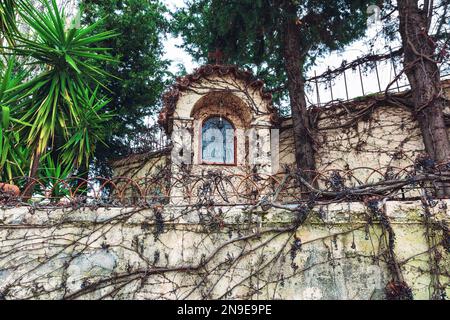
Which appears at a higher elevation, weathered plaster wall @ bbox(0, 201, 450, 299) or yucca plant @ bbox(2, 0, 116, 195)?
yucca plant @ bbox(2, 0, 116, 195)

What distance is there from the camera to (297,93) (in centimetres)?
823

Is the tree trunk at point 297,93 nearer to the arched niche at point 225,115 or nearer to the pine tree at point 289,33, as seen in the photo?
the pine tree at point 289,33

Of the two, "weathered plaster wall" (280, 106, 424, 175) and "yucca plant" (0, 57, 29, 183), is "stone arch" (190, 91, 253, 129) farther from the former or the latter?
"yucca plant" (0, 57, 29, 183)

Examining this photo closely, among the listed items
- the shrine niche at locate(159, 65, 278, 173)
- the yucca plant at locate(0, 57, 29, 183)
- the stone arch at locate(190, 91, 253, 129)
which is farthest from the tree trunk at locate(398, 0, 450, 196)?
the yucca plant at locate(0, 57, 29, 183)

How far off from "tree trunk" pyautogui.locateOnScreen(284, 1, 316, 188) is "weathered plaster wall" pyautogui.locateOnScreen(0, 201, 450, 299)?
14.6ft

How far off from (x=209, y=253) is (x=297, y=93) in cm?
584

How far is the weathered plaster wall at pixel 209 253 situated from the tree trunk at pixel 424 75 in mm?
3601

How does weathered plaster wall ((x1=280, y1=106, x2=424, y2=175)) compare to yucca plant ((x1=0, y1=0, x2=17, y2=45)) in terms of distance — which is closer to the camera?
yucca plant ((x1=0, y1=0, x2=17, y2=45))

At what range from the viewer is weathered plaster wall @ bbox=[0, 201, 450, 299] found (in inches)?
125

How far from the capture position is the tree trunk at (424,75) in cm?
635

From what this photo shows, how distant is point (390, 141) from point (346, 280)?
17.5 ft

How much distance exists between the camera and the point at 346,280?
327cm
